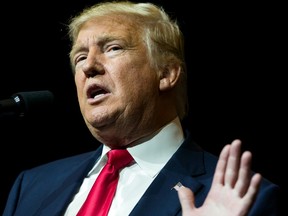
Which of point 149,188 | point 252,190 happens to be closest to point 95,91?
point 149,188

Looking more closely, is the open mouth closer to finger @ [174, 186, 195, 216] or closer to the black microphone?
the black microphone

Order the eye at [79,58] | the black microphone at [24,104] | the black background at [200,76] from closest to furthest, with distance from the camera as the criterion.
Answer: the black microphone at [24,104]
the eye at [79,58]
the black background at [200,76]

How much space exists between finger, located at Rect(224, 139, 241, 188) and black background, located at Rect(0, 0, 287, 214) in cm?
110

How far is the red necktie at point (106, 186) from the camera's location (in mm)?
1988

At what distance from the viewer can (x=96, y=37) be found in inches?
86.1

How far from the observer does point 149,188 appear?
1.95 meters

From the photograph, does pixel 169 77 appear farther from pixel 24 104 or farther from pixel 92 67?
pixel 24 104

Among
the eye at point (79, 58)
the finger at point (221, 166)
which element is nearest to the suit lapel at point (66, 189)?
the eye at point (79, 58)

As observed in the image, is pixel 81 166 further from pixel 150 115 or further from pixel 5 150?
pixel 5 150

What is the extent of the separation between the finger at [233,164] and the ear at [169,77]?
718mm

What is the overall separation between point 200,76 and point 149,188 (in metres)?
0.96

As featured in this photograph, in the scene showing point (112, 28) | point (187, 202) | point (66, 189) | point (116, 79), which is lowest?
point (66, 189)

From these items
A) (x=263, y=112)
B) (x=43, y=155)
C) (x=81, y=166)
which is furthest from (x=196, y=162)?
(x=43, y=155)

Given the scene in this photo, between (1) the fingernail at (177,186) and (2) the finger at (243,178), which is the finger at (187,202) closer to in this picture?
(2) the finger at (243,178)
